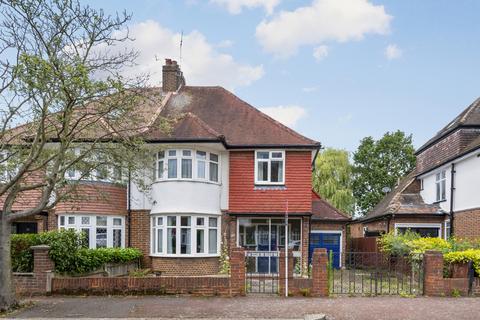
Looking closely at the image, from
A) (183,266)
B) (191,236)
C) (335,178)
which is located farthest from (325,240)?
(335,178)

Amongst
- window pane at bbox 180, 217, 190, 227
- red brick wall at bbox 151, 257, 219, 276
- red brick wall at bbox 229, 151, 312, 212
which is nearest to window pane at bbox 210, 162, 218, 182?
red brick wall at bbox 229, 151, 312, 212

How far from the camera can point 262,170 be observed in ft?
72.0

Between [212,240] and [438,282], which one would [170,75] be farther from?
[438,282]

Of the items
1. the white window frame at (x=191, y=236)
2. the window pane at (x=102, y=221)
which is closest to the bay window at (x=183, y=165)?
the white window frame at (x=191, y=236)

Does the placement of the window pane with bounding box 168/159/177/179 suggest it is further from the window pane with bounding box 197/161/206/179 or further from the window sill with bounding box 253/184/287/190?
the window sill with bounding box 253/184/287/190

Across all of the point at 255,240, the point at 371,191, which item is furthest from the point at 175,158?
the point at 371,191

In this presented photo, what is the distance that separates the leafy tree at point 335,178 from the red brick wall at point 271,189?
2324 cm

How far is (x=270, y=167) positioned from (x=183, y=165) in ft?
12.0

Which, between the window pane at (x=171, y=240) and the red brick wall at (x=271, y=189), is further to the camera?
the red brick wall at (x=271, y=189)

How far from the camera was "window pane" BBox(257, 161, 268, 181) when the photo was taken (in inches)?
863

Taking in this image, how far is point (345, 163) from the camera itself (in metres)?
46.8

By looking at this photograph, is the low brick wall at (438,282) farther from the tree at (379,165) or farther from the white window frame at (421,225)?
the tree at (379,165)

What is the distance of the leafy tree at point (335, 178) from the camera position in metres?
44.7

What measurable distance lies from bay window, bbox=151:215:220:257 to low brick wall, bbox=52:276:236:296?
19.5 feet
